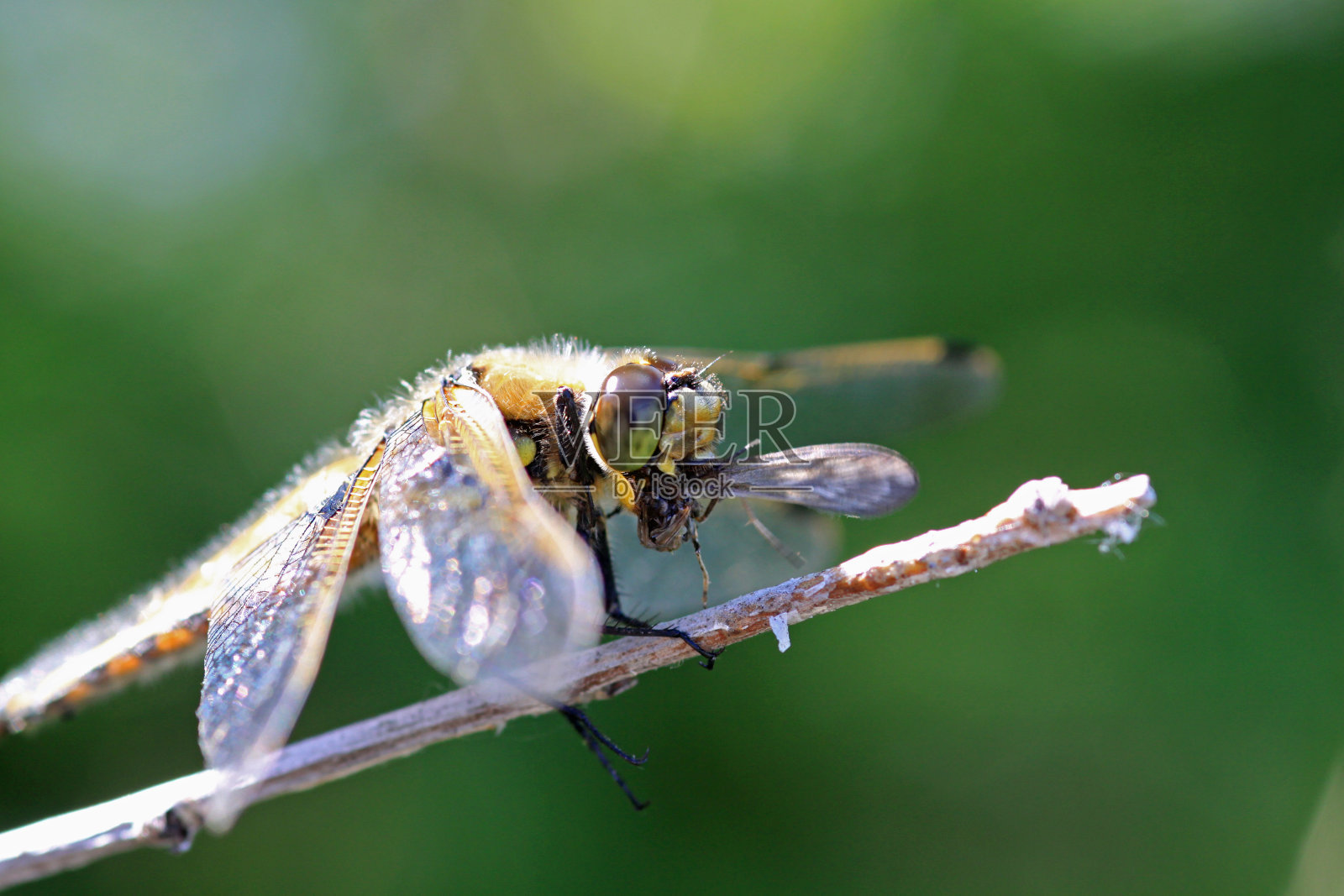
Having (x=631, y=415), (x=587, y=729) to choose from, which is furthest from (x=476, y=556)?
(x=587, y=729)

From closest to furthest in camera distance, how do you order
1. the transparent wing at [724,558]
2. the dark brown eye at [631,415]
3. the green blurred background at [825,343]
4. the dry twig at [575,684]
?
the dry twig at [575,684] < the dark brown eye at [631,415] < the transparent wing at [724,558] < the green blurred background at [825,343]

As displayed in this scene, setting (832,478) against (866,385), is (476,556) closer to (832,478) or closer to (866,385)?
(832,478)

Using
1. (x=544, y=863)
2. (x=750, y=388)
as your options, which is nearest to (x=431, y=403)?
(x=750, y=388)

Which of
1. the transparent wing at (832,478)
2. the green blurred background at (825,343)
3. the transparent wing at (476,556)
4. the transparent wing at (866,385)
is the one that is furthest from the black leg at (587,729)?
the transparent wing at (866,385)

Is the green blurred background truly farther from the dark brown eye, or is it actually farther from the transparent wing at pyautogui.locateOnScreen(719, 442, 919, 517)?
the dark brown eye

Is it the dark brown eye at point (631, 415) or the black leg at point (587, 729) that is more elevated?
the dark brown eye at point (631, 415)

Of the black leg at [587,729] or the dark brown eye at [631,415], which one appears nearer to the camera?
the black leg at [587,729]

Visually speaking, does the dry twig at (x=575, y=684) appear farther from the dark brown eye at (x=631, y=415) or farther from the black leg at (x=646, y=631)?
the dark brown eye at (x=631, y=415)
